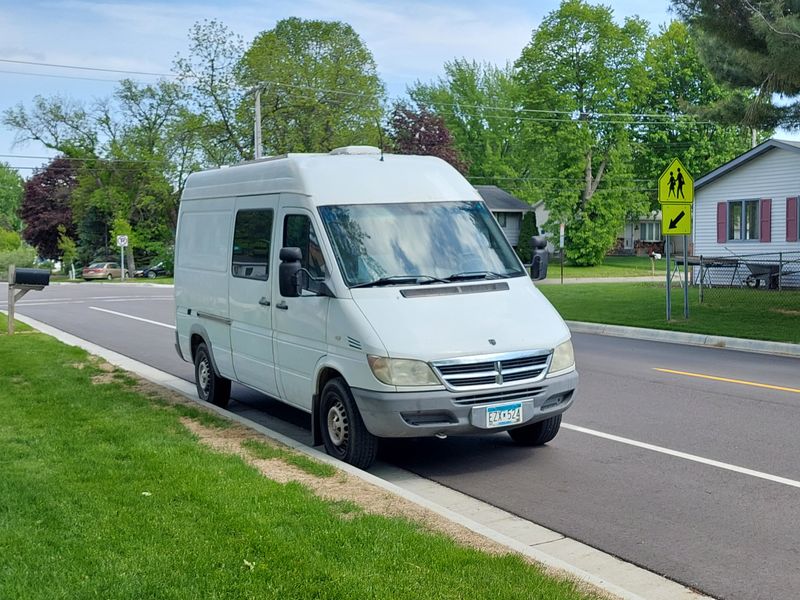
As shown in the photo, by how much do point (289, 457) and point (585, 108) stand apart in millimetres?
53120

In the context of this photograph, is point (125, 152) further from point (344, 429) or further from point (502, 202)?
point (344, 429)

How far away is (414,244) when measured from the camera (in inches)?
314

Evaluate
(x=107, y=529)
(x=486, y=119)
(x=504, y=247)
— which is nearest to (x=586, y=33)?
(x=486, y=119)

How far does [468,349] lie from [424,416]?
61cm

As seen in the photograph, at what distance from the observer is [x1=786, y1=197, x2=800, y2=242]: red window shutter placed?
28875mm

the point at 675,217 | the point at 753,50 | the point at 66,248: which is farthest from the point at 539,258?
the point at 66,248

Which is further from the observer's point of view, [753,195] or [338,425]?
[753,195]

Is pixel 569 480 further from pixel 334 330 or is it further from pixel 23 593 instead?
pixel 23 593

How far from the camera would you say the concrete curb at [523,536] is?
4.88m

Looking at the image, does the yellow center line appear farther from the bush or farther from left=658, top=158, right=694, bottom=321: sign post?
the bush

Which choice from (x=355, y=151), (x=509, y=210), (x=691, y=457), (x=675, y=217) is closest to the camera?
(x=691, y=457)

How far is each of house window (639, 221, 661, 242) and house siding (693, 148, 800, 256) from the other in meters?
44.0

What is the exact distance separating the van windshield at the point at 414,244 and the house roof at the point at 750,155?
75.4 ft

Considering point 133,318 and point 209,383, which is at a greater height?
point 209,383
